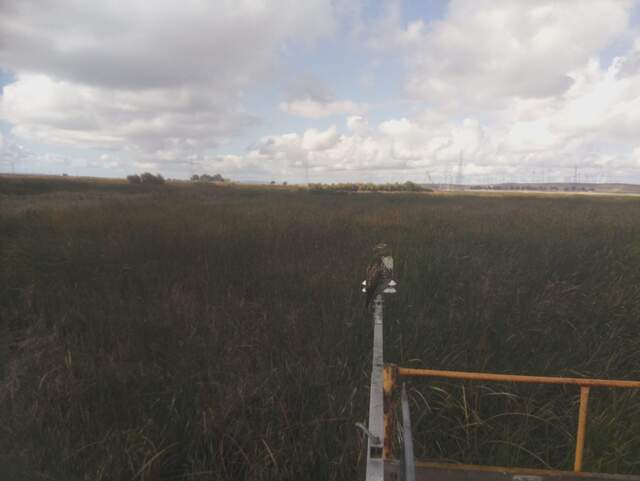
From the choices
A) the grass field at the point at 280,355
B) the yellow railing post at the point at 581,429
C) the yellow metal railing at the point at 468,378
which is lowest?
the grass field at the point at 280,355

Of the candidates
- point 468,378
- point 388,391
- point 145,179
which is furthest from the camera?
point 145,179

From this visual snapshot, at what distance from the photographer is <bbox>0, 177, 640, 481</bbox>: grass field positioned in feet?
7.02

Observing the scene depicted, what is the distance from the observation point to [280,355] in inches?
119

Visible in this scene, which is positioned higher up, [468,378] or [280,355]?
[468,378]

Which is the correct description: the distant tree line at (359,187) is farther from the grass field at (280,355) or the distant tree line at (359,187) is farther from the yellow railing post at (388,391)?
the yellow railing post at (388,391)

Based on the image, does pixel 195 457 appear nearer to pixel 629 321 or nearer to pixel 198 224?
pixel 629 321

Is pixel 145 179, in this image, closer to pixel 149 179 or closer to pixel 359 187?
pixel 149 179

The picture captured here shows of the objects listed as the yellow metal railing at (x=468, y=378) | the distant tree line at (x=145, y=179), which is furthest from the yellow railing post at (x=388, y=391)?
the distant tree line at (x=145, y=179)

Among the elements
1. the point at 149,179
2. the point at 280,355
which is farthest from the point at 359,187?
the point at 280,355

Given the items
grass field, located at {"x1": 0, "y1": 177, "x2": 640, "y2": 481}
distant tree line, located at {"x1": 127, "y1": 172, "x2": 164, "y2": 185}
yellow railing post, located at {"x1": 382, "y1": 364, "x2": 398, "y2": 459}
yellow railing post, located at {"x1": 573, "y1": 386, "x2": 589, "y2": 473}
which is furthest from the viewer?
distant tree line, located at {"x1": 127, "y1": 172, "x2": 164, "y2": 185}

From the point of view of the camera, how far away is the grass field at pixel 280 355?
2.14 metres

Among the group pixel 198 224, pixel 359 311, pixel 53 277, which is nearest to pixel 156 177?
pixel 198 224

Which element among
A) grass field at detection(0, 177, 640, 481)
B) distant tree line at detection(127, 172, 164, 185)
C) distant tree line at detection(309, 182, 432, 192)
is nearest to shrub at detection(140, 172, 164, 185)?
distant tree line at detection(127, 172, 164, 185)

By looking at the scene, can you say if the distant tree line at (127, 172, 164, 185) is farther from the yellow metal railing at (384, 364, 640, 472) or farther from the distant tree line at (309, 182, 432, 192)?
the yellow metal railing at (384, 364, 640, 472)
